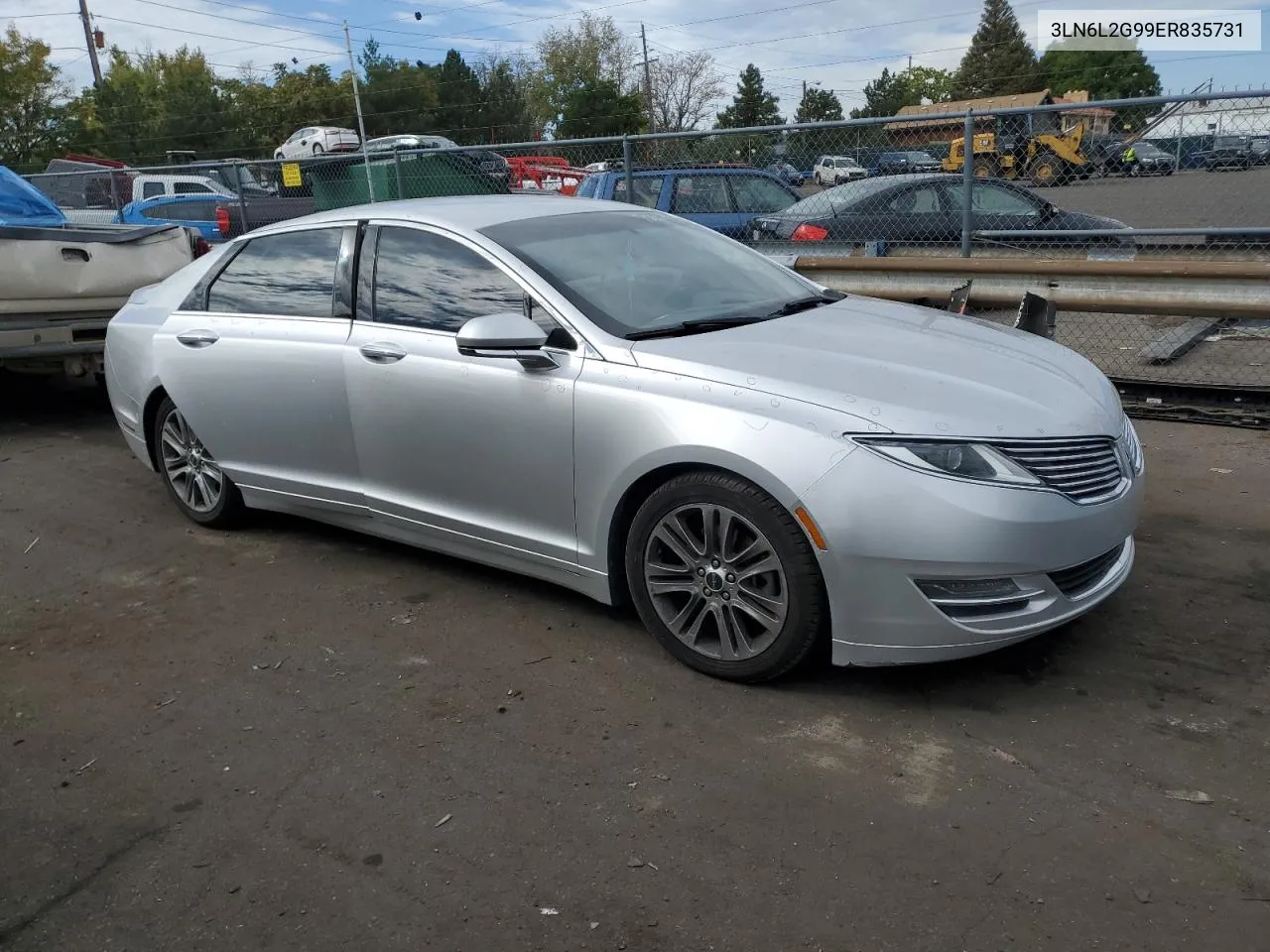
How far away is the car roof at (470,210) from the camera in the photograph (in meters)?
4.58

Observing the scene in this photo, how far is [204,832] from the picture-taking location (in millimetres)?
3092

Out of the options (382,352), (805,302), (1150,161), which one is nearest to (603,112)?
(1150,161)

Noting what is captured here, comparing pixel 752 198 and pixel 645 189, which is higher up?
pixel 645 189

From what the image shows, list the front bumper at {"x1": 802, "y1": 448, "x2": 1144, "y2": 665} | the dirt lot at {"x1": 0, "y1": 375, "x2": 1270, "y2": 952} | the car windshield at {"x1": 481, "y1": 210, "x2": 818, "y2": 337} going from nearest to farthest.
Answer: the dirt lot at {"x1": 0, "y1": 375, "x2": 1270, "y2": 952} < the front bumper at {"x1": 802, "y1": 448, "x2": 1144, "y2": 665} < the car windshield at {"x1": 481, "y1": 210, "x2": 818, "y2": 337}

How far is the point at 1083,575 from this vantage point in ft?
11.7

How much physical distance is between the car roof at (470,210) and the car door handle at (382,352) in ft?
1.75

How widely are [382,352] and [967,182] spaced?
5406 millimetres

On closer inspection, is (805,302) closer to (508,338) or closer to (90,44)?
(508,338)

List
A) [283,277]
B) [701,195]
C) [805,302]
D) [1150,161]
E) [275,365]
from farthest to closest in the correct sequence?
[701,195] → [1150,161] → [283,277] → [275,365] → [805,302]

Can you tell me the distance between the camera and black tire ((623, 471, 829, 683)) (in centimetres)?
347

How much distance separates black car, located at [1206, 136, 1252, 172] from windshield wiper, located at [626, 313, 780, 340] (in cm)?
469

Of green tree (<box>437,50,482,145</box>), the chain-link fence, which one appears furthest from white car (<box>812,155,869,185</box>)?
green tree (<box>437,50,482,145</box>)

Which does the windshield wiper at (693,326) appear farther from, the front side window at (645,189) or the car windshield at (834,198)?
the front side window at (645,189)

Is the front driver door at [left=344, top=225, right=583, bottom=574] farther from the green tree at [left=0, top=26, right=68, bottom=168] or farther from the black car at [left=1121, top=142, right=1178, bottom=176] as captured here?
the green tree at [left=0, top=26, right=68, bottom=168]
